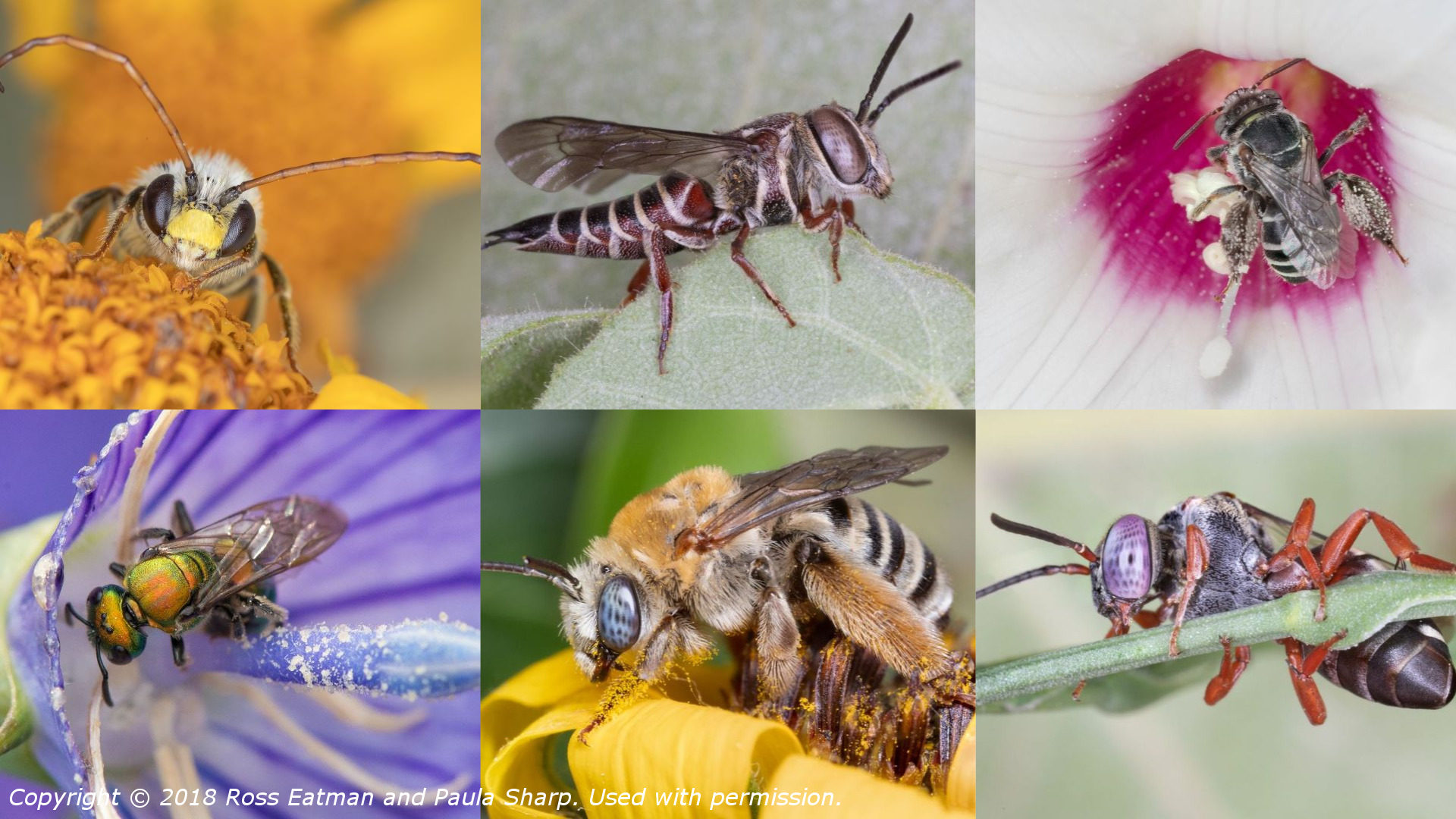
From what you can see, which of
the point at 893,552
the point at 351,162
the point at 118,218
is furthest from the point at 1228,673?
the point at 118,218

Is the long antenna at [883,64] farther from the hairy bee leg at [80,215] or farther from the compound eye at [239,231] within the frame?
the hairy bee leg at [80,215]

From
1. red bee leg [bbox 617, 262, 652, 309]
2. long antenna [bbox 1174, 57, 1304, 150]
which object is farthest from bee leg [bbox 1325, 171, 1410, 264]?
red bee leg [bbox 617, 262, 652, 309]

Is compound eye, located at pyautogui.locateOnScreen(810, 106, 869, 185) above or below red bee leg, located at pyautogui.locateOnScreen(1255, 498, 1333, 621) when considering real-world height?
above

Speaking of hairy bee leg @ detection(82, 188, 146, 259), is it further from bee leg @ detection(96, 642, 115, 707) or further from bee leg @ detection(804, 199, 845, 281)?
bee leg @ detection(804, 199, 845, 281)

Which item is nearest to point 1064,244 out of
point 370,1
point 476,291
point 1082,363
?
point 1082,363

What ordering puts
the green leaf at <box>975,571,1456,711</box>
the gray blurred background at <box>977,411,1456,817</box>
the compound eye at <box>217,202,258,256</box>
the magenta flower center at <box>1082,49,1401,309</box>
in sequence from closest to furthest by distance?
1. the green leaf at <box>975,571,1456,711</box>
2. the compound eye at <box>217,202,258,256</box>
3. the magenta flower center at <box>1082,49,1401,309</box>
4. the gray blurred background at <box>977,411,1456,817</box>

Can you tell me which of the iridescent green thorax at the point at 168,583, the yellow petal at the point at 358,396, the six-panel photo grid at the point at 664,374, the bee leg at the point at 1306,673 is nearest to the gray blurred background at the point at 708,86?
the six-panel photo grid at the point at 664,374
